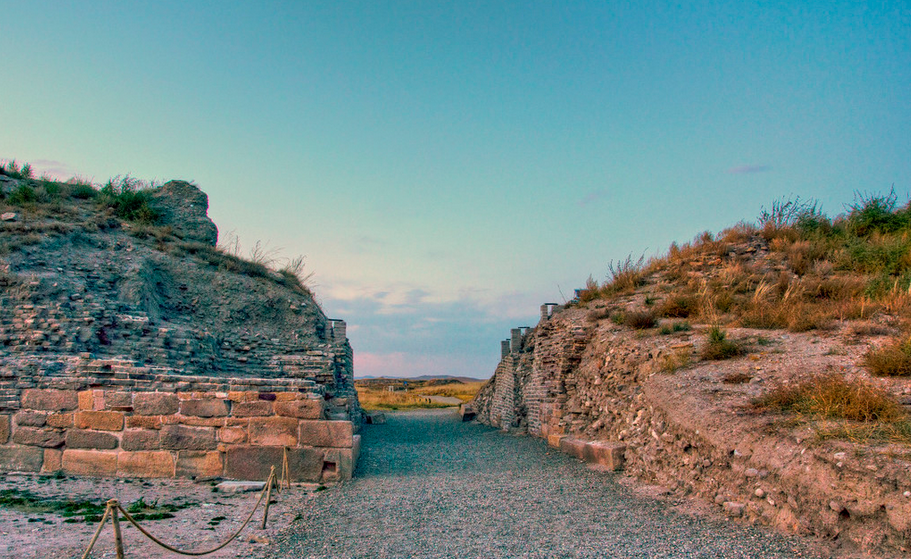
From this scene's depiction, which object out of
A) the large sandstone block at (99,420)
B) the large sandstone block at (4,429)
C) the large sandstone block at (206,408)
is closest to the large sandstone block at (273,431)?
the large sandstone block at (206,408)

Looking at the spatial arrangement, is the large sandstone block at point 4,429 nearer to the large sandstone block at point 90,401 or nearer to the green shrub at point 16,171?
the large sandstone block at point 90,401

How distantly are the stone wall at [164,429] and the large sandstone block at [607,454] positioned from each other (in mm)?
4431

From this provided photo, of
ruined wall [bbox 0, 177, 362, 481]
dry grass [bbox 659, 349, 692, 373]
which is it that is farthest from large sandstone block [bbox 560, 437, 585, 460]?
ruined wall [bbox 0, 177, 362, 481]

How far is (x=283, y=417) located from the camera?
7.79 metres

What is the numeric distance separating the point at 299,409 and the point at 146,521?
249cm

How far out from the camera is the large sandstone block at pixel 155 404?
→ 25.2ft

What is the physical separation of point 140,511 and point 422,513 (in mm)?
3137

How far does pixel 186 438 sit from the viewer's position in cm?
764

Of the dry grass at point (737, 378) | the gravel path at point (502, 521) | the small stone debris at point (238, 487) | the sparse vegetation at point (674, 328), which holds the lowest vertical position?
the gravel path at point (502, 521)

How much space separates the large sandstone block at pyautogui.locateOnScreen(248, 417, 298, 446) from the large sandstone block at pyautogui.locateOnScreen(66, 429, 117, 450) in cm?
192

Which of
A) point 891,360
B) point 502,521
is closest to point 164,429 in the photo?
point 502,521

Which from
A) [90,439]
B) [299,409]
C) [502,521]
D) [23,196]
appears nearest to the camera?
[502,521]

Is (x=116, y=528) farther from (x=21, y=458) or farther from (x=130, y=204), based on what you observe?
(x=130, y=204)

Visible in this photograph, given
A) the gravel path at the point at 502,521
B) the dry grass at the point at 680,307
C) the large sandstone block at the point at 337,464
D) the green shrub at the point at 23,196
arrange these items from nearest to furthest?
the gravel path at the point at 502,521
the large sandstone block at the point at 337,464
the dry grass at the point at 680,307
the green shrub at the point at 23,196
